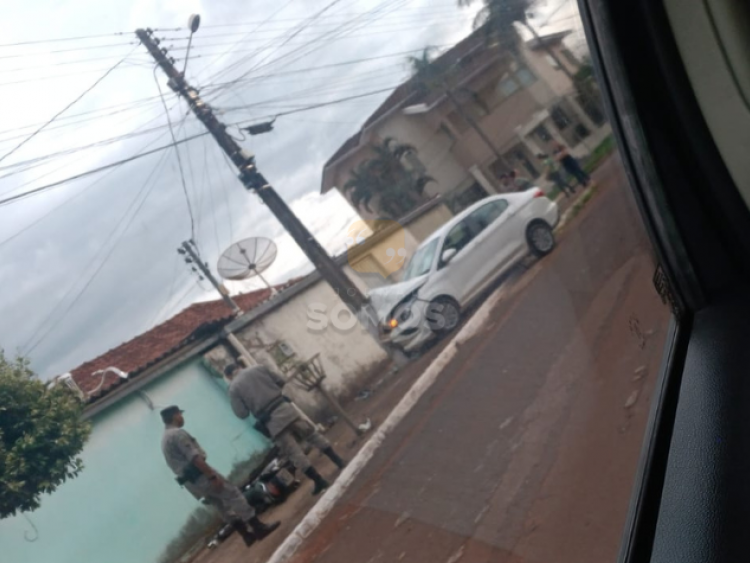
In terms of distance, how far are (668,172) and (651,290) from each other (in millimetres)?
526

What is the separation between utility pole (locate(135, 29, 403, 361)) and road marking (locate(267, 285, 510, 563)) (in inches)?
6.3

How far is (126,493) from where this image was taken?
8.21ft

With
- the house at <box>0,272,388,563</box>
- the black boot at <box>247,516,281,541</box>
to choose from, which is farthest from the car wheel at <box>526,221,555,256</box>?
the black boot at <box>247,516,281,541</box>

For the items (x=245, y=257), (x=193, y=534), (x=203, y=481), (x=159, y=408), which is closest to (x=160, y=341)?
(x=159, y=408)

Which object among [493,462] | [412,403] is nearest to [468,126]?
[412,403]

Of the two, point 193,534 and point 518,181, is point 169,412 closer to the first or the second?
point 193,534

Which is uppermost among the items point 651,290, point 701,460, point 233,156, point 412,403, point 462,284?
point 233,156

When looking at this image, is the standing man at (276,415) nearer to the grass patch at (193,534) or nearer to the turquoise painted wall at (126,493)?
the turquoise painted wall at (126,493)

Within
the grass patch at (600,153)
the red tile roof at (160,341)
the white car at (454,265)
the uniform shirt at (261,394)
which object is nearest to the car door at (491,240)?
the white car at (454,265)

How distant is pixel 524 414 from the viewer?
9.27 feet

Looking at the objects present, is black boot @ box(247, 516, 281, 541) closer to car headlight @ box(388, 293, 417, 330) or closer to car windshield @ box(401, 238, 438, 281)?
car headlight @ box(388, 293, 417, 330)

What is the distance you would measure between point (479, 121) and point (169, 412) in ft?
5.30

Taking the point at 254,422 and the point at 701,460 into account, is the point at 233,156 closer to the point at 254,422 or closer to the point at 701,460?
the point at 254,422

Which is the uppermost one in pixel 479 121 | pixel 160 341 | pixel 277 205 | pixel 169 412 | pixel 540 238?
pixel 277 205
